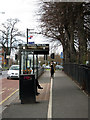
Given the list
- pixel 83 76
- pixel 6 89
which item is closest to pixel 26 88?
pixel 83 76

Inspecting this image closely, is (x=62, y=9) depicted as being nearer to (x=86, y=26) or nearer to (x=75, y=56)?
(x=86, y=26)

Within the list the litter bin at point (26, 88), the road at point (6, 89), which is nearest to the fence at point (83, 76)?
the litter bin at point (26, 88)

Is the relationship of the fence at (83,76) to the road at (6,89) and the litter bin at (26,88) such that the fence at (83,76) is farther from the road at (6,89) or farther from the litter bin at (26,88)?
the road at (6,89)

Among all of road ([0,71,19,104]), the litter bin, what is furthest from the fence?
road ([0,71,19,104])

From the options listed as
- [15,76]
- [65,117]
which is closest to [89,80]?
[65,117]

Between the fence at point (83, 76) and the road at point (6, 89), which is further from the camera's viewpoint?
the road at point (6, 89)

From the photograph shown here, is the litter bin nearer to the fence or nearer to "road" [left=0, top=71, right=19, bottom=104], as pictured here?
"road" [left=0, top=71, right=19, bottom=104]

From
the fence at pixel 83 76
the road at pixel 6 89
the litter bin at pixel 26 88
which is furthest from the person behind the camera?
the road at pixel 6 89

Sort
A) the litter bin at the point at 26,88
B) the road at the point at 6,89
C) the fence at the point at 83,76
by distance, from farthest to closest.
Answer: the road at the point at 6,89 → the fence at the point at 83,76 → the litter bin at the point at 26,88

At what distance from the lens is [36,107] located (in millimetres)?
9273

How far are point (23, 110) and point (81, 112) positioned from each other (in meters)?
2.05

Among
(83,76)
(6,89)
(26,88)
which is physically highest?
(83,76)

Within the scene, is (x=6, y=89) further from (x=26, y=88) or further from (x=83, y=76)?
(x=26, y=88)

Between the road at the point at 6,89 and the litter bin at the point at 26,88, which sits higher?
the litter bin at the point at 26,88
